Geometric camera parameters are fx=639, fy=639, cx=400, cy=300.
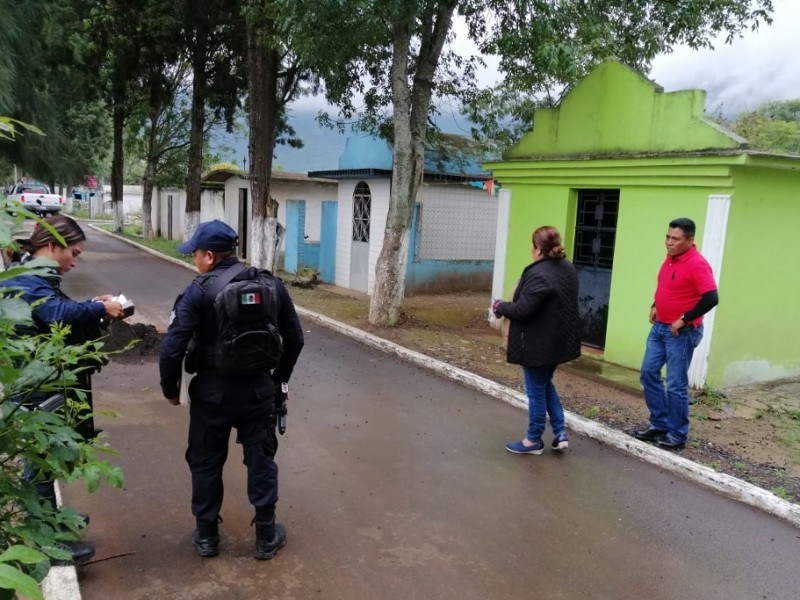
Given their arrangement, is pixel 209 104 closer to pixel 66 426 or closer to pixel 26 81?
pixel 26 81

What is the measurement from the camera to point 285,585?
317 cm

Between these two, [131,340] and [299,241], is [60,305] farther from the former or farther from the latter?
[299,241]

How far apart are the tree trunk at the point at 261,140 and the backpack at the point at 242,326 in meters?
9.60

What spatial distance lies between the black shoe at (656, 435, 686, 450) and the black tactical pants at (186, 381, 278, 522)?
3322 millimetres

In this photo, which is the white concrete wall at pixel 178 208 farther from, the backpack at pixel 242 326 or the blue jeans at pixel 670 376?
the backpack at pixel 242 326

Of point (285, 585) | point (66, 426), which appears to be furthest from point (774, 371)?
point (66, 426)

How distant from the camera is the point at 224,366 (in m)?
3.12

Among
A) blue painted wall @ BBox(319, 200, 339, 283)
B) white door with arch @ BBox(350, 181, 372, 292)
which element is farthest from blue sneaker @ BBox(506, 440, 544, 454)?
blue painted wall @ BBox(319, 200, 339, 283)

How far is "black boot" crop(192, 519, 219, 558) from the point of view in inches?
132

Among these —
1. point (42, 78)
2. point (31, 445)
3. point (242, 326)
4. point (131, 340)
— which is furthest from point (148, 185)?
point (31, 445)

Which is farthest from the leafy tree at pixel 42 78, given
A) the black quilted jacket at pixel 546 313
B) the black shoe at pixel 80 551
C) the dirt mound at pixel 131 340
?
the black quilted jacket at pixel 546 313

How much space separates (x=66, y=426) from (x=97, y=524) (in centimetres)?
201

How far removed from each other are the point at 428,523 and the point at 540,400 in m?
1.45

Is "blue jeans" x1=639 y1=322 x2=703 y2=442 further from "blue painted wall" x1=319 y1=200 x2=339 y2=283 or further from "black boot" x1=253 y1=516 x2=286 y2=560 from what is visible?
"blue painted wall" x1=319 y1=200 x2=339 y2=283
